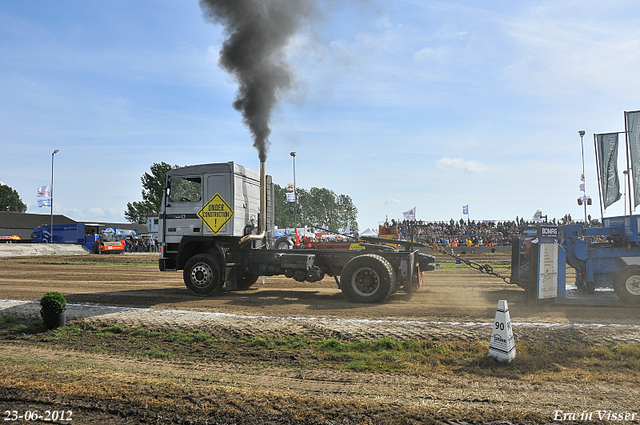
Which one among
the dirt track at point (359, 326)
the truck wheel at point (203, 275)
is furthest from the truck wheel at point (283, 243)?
the truck wheel at point (203, 275)

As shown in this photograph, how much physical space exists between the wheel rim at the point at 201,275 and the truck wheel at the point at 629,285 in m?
9.52

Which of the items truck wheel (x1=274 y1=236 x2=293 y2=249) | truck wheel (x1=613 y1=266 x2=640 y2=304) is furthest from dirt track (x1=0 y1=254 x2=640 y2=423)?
truck wheel (x1=274 y1=236 x2=293 y2=249)

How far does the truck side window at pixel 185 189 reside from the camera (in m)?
11.1

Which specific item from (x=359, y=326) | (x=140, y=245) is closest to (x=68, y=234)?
(x=140, y=245)

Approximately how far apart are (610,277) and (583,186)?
3424 centimetres

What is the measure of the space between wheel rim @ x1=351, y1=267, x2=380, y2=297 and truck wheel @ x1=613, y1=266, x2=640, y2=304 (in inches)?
212

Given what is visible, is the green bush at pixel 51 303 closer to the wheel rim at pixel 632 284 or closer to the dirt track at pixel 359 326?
the dirt track at pixel 359 326

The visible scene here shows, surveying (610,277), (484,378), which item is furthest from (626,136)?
(484,378)

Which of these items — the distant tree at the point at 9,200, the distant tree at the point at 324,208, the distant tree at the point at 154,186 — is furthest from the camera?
the distant tree at the point at 324,208

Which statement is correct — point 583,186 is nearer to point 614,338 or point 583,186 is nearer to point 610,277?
point 610,277

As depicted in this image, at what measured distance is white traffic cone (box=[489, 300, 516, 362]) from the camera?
5.69 metres

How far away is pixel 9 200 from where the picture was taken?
9894 cm

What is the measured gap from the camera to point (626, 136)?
56.2 feet

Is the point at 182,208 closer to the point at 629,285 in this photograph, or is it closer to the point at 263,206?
A: the point at 263,206
